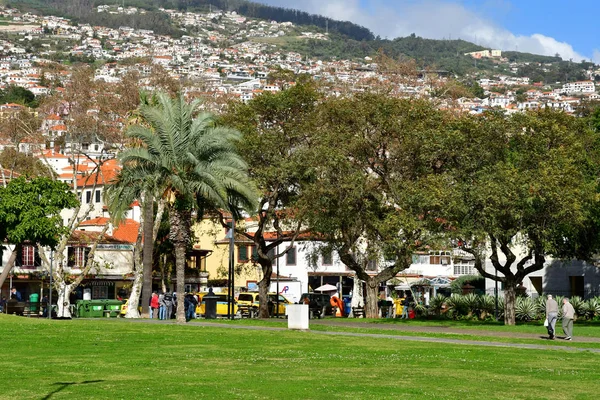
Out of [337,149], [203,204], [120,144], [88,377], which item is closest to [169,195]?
[203,204]

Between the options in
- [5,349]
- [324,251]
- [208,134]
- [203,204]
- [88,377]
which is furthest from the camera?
[324,251]

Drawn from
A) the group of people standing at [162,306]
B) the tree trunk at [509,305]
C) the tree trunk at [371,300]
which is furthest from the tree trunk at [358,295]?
the tree trunk at [509,305]

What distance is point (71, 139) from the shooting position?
6166cm

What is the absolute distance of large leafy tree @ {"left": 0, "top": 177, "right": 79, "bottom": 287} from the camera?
5056cm

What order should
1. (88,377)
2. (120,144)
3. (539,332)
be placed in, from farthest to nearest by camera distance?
1. (120,144)
2. (539,332)
3. (88,377)

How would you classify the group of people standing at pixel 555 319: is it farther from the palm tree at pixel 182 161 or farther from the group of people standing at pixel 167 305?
the group of people standing at pixel 167 305

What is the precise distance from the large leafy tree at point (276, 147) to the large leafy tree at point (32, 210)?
9.20 metres

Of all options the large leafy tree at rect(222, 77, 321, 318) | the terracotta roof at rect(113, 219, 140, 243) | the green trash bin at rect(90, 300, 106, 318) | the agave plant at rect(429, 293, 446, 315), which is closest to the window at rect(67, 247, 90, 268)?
the terracotta roof at rect(113, 219, 140, 243)

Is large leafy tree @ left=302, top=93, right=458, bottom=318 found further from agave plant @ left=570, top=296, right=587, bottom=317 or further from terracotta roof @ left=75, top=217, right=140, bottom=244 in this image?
terracotta roof @ left=75, top=217, right=140, bottom=244

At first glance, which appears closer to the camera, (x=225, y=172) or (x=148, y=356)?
(x=148, y=356)

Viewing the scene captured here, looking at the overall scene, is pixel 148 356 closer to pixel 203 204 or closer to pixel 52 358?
pixel 52 358

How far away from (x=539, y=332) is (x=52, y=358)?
20.7 metres

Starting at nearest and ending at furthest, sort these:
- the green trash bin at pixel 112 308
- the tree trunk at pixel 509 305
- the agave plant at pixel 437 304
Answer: the tree trunk at pixel 509 305
the agave plant at pixel 437 304
the green trash bin at pixel 112 308

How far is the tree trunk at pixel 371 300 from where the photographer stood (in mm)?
52878
